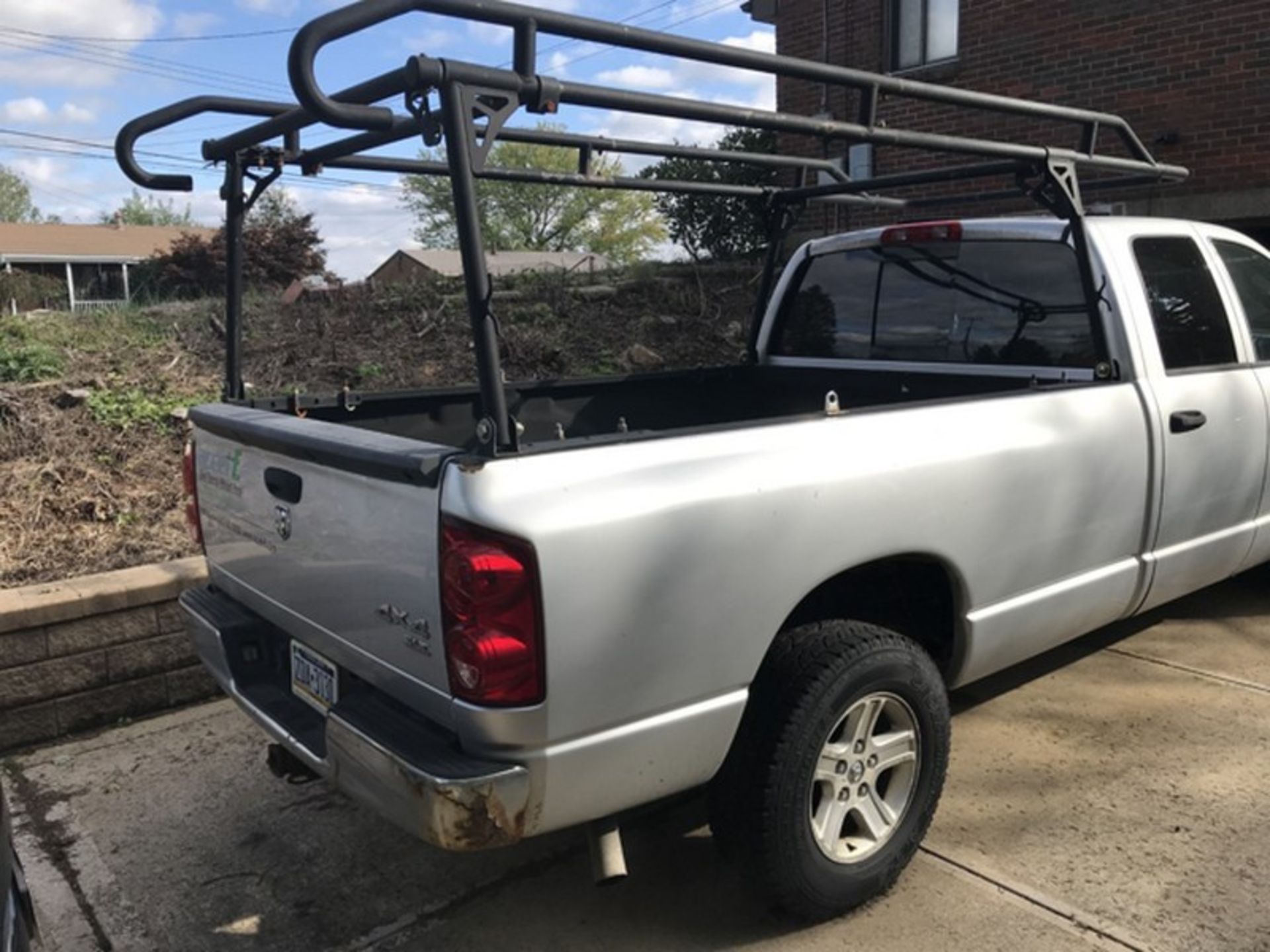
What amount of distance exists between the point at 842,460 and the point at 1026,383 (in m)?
1.67

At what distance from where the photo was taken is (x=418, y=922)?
304 centimetres

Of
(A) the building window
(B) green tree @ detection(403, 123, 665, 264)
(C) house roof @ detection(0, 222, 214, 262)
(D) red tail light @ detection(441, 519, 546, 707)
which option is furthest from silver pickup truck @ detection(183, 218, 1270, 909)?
(B) green tree @ detection(403, 123, 665, 264)

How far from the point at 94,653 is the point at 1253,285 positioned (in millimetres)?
5204

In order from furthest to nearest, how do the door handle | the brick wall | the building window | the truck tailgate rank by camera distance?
1. the building window
2. the brick wall
3. the door handle
4. the truck tailgate

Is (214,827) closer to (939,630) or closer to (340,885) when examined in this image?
(340,885)

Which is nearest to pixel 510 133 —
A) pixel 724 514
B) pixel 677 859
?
pixel 724 514

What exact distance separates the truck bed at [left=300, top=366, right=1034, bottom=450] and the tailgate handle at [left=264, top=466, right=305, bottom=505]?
3.10 feet

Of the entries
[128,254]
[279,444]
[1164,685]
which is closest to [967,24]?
[1164,685]

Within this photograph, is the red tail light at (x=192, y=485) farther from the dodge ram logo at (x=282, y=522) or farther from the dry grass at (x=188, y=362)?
the dry grass at (x=188, y=362)

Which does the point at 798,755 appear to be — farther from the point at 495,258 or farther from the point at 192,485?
the point at 495,258

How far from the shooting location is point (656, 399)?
4867mm

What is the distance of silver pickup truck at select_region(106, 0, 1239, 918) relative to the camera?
7.52 ft

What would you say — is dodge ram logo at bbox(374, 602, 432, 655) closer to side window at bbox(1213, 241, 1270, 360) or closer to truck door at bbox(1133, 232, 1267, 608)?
truck door at bbox(1133, 232, 1267, 608)

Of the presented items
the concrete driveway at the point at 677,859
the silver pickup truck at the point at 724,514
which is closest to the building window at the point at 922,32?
the silver pickup truck at the point at 724,514
